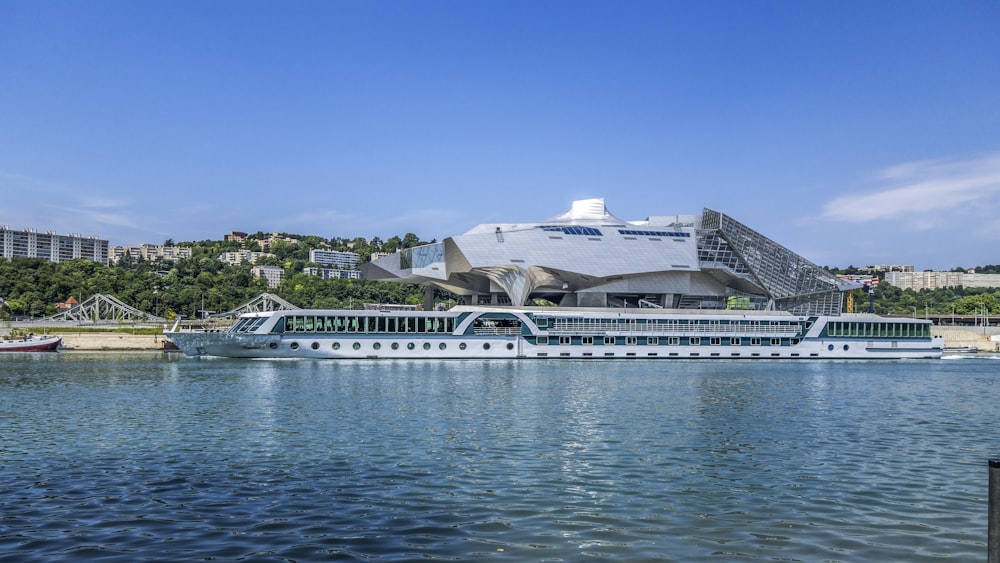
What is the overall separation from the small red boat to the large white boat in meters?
21.6

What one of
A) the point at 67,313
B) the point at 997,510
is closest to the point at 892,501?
the point at 997,510

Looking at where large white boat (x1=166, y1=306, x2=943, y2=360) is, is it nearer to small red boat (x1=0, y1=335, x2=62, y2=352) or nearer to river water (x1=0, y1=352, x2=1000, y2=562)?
small red boat (x1=0, y1=335, x2=62, y2=352)

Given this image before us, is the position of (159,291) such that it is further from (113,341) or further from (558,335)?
(558,335)

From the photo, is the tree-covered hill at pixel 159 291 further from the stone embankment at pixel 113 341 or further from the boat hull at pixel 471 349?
the boat hull at pixel 471 349

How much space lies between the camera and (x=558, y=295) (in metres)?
83.0

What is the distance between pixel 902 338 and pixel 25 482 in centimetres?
6993

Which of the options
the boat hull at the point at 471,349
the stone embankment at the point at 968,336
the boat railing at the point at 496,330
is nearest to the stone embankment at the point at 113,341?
the boat hull at the point at 471,349

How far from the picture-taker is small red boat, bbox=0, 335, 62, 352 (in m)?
76.6

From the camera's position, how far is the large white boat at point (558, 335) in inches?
2352

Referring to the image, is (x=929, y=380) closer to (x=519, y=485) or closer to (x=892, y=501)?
(x=892, y=501)

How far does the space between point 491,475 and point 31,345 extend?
72.8m

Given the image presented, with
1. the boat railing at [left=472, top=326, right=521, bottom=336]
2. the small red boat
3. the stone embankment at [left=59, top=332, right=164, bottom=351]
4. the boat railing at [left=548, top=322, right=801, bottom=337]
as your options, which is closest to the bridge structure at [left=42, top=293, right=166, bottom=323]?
the stone embankment at [left=59, top=332, right=164, bottom=351]

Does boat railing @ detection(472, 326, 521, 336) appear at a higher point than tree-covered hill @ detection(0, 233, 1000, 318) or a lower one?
lower

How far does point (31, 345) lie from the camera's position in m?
76.6
